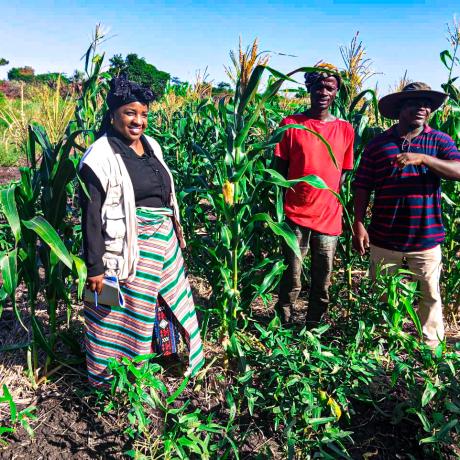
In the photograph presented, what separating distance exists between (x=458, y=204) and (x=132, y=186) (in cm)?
209

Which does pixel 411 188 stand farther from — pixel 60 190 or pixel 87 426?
pixel 87 426

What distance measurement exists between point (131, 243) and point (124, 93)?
667mm

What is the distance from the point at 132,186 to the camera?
6.26 ft

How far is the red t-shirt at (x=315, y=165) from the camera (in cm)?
230

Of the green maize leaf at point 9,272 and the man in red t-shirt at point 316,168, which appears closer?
the green maize leaf at point 9,272

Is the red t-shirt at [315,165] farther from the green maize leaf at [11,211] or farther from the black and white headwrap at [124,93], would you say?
the green maize leaf at [11,211]

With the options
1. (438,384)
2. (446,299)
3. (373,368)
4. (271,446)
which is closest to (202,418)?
(271,446)

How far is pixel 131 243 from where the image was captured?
191cm

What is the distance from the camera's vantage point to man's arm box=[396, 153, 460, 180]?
2082mm

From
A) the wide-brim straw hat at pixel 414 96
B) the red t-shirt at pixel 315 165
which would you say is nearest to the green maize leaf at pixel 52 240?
the red t-shirt at pixel 315 165

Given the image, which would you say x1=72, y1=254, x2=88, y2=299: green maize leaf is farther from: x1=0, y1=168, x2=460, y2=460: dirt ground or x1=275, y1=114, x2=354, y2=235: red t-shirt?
x1=275, y1=114, x2=354, y2=235: red t-shirt

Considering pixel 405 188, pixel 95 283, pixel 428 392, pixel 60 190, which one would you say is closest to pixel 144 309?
pixel 95 283

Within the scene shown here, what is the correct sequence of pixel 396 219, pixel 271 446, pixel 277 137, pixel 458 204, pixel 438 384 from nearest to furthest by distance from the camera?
pixel 438 384 < pixel 271 446 < pixel 277 137 < pixel 396 219 < pixel 458 204

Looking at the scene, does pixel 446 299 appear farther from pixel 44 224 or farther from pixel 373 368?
pixel 44 224
